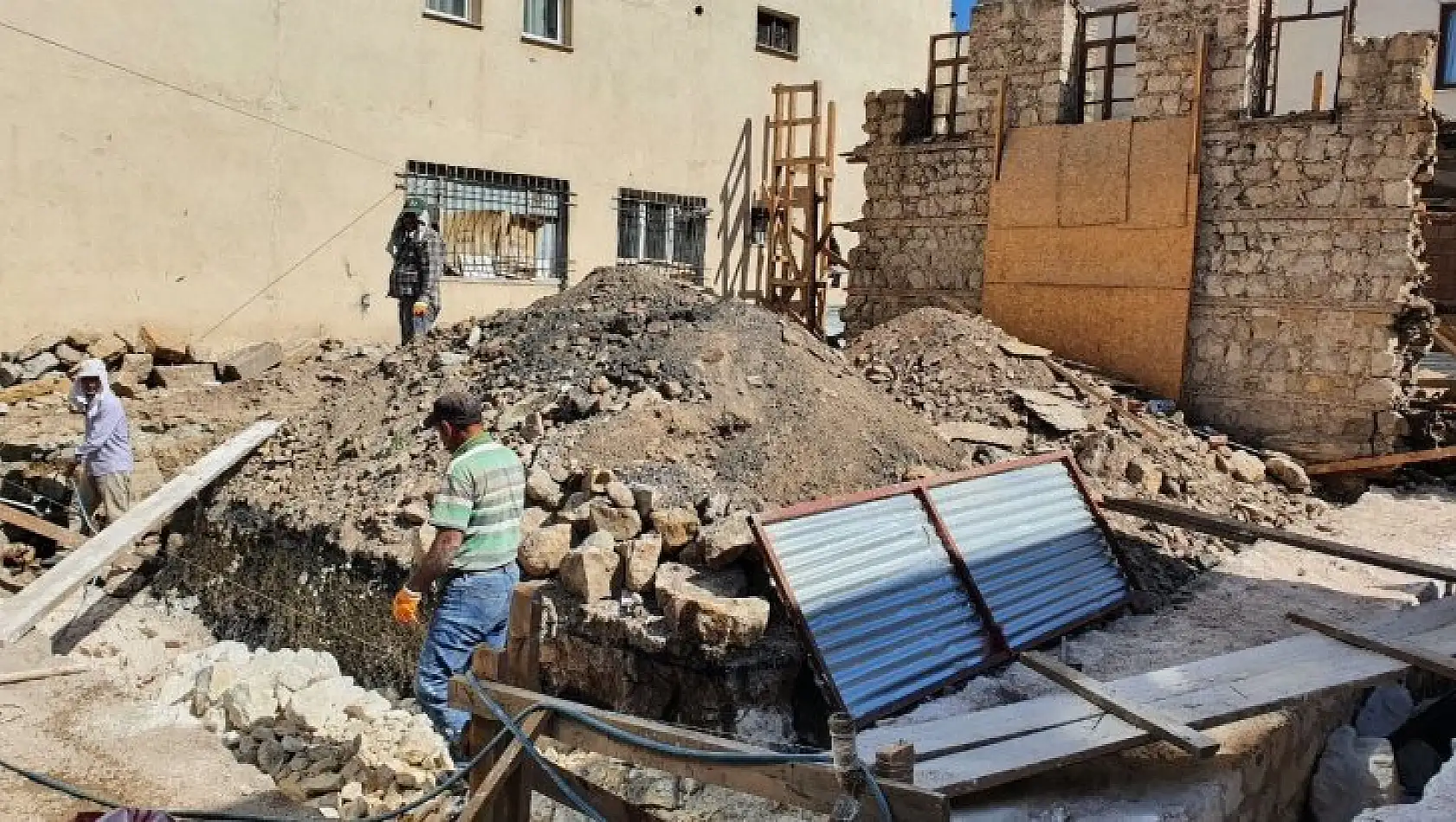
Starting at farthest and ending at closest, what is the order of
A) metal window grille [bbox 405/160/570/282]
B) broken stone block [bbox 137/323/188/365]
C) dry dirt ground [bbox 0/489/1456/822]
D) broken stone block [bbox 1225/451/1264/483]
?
metal window grille [bbox 405/160/570/282], broken stone block [bbox 137/323/188/365], broken stone block [bbox 1225/451/1264/483], dry dirt ground [bbox 0/489/1456/822]

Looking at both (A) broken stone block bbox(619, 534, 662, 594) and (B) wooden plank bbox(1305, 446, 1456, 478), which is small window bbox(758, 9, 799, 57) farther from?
(A) broken stone block bbox(619, 534, 662, 594)

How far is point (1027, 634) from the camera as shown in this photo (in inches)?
230

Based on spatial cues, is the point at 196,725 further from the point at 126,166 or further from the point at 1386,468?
the point at 1386,468

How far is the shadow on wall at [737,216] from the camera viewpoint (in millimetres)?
16438

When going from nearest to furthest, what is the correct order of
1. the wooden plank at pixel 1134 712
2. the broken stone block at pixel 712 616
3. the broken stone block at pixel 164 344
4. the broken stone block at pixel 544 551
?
the wooden plank at pixel 1134 712, the broken stone block at pixel 712 616, the broken stone block at pixel 544 551, the broken stone block at pixel 164 344

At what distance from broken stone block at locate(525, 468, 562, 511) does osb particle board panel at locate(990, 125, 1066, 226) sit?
6.54 meters

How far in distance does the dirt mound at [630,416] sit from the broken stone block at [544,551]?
674mm

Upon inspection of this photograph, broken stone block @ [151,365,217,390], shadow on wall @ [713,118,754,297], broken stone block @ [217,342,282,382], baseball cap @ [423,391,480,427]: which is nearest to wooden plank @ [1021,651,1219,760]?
baseball cap @ [423,391,480,427]

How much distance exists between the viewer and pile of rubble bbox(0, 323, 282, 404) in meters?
9.97

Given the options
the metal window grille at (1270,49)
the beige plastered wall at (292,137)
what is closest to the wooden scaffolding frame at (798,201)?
the beige plastered wall at (292,137)

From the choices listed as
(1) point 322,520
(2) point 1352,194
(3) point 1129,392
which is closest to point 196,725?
(1) point 322,520

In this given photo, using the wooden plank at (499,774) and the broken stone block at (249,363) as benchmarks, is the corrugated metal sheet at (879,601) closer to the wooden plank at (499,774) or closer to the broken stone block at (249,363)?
the wooden plank at (499,774)

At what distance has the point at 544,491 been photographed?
6297mm

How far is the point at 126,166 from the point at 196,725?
7407mm
